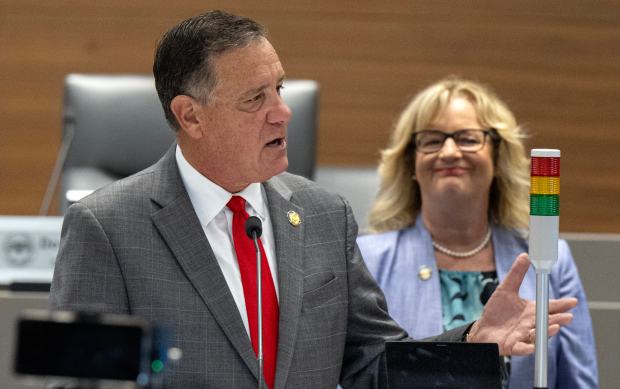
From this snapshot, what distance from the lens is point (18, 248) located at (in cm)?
251

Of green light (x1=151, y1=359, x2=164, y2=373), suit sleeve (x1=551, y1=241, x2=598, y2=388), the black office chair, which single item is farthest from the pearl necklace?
green light (x1=151, y1=359, x2=164, y2=373)

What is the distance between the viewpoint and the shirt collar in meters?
1.87

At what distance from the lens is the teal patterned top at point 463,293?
2.71m

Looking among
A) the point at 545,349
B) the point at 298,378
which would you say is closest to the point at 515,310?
the point at 545,349

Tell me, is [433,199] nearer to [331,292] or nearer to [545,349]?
[331,292]

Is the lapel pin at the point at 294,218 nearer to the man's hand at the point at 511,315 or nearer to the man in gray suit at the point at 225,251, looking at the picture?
the man in gray suit at the point at 225,251

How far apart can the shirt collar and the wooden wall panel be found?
2.24 m

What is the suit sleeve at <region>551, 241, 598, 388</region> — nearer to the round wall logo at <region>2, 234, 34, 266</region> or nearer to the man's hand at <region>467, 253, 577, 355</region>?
the man's hand at <region>467, 253, 577, 355</region>

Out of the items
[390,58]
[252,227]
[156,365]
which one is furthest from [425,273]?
[156,365]

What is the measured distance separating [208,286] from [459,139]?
47.9 inches

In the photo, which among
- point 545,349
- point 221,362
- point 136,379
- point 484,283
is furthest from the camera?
point 484,283

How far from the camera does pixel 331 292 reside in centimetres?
191

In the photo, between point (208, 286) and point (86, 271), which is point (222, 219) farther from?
point (86, 271)

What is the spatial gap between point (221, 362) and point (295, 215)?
1.10 feet
